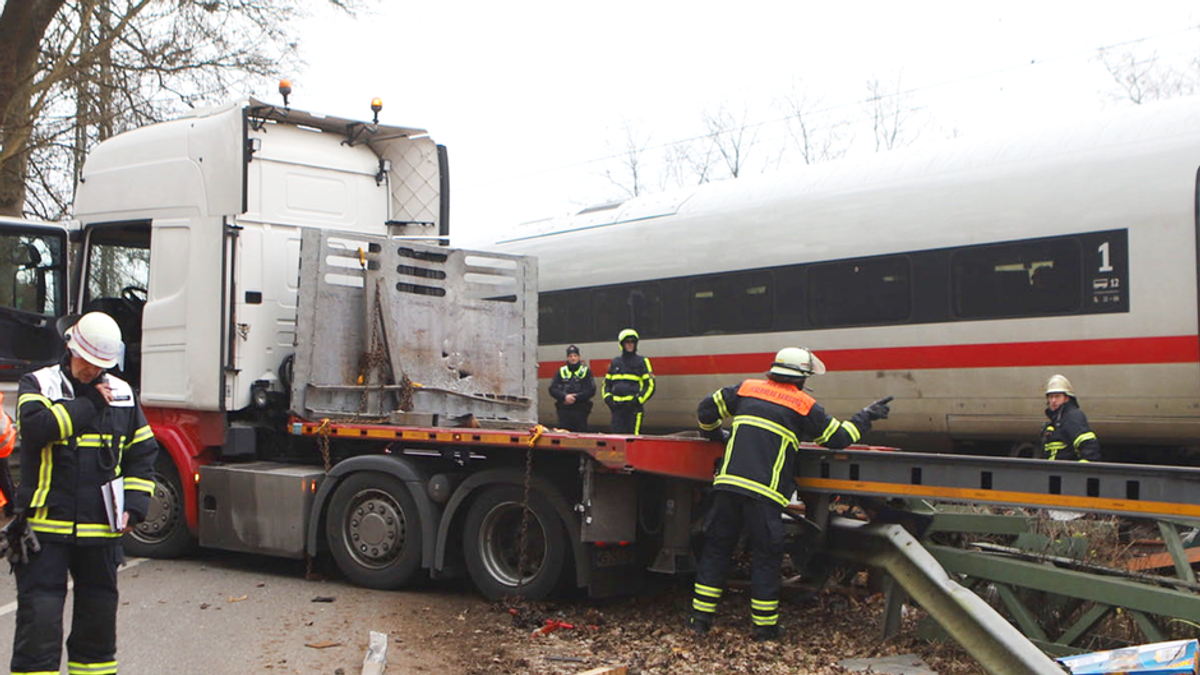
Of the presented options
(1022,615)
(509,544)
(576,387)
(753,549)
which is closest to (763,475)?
(753,549)

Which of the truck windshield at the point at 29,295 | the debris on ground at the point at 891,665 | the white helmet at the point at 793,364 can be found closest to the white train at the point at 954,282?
the white helmet at the point at 793,364

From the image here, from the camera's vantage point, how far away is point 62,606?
473cm

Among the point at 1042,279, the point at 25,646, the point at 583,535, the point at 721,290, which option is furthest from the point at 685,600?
the point at 721,290

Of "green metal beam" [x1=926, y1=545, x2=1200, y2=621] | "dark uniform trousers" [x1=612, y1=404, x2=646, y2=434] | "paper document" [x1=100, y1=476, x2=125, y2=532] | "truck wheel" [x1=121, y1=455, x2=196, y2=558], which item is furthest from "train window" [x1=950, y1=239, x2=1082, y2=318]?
"paper document" [x1=100, y1=476, x2=125, y2=532]

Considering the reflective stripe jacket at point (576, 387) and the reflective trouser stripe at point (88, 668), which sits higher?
the reflective stripe jacket at point (576, 387)

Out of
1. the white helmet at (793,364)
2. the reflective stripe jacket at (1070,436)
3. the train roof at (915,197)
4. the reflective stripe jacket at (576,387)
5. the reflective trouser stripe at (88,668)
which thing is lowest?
the reflective trouser stripe at (88,668)

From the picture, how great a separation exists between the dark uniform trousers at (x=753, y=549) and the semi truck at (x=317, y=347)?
0.54 metres

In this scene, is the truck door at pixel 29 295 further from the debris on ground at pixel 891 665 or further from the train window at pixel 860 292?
the debris on ground at pixel 891 665

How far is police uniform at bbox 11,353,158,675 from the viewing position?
15.1 ft

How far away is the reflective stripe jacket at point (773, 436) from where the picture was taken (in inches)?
239

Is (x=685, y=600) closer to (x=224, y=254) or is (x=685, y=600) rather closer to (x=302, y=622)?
(x=302, y=622)

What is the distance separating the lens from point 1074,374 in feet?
30.9

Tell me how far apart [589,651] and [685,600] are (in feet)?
4.49

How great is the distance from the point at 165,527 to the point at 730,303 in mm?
6013
